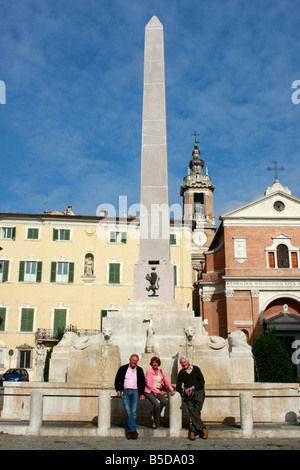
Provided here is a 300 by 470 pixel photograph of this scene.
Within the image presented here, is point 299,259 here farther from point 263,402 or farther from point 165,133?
point 263,402

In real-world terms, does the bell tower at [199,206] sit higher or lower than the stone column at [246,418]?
higher

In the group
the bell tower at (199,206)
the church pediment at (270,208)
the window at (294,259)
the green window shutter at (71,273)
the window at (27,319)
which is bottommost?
the window at (27,319)

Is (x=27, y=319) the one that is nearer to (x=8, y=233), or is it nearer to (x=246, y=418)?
(x=8, y=233)

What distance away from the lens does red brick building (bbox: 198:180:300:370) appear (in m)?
36.1

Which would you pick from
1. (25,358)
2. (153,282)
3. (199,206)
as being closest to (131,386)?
(153,282)

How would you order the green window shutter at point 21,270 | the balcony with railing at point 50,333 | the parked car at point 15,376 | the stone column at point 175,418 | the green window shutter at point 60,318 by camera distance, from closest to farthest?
the stone column at point 175,418 < the parked car at point 15,376 < the balcony with railing at point 50,333 < the green window shutter at point 60,318 < the green window shutter at point 21,270

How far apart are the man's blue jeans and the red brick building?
29.5 metres

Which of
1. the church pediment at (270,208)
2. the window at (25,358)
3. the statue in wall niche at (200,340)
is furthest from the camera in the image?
the church pediment at (270,208)

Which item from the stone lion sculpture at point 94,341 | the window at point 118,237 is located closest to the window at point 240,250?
the window at point 118,237

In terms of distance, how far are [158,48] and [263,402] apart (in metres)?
10.6

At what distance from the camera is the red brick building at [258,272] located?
119 feet

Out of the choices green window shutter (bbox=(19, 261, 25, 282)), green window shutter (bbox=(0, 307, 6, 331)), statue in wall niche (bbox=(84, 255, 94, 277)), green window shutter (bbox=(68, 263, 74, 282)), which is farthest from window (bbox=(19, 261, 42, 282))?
statue in wall niche (bbox=(84, 255, 94, 277))

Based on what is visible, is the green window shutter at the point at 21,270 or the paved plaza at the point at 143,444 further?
the green window shutter at the point at 21,270

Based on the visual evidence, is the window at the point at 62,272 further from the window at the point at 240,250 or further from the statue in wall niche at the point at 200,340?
the statue in wall niche at the point at 200,340
